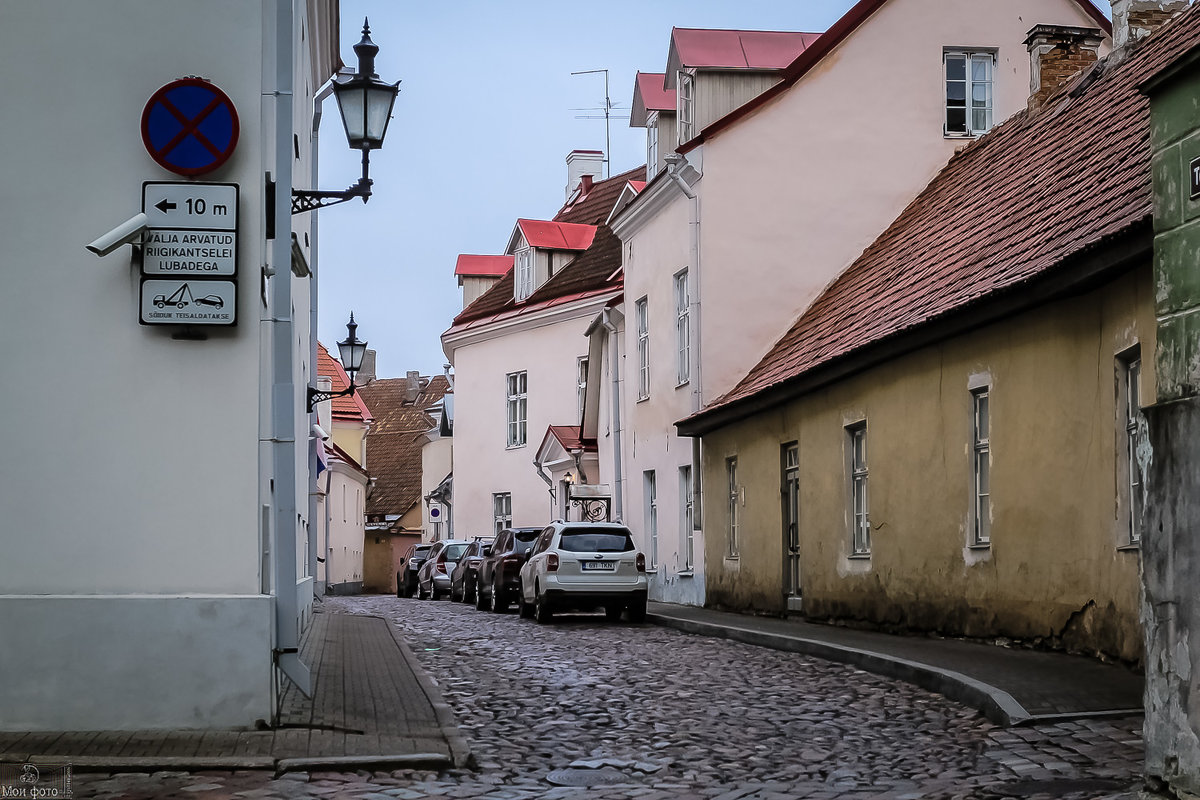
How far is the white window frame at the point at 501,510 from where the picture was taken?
4219 centimetres

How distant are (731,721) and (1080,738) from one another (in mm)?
2506

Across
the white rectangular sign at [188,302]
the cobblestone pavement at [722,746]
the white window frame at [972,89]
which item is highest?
the white window frame at [972,89]

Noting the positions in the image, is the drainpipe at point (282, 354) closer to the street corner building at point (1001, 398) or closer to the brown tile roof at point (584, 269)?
the street corner building at point (1001, 398)

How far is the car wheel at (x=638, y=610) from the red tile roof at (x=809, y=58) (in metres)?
7.60

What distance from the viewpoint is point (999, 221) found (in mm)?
17781

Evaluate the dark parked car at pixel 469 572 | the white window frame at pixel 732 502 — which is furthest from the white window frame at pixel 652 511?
the white window frame at pixel 732 502

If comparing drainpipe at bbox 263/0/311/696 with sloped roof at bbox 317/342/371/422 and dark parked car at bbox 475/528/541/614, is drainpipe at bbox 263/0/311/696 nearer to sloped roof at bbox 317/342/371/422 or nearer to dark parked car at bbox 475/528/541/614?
dark parked car at bbox 475/528/541/614

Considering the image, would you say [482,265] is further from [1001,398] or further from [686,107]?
[1001,398]

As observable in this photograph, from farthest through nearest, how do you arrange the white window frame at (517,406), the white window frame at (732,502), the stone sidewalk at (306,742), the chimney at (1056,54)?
the white window frame at (517,406), the white window frame at (732,502), the chimney at (1056,54), the stone sidewalk at (306,742)

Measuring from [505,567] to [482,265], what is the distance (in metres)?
20.4

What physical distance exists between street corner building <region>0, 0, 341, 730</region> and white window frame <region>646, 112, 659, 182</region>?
19.0 meters

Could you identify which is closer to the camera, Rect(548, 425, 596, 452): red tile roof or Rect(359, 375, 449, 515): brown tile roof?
Rect(548, 425, 596, 452): red tile roof

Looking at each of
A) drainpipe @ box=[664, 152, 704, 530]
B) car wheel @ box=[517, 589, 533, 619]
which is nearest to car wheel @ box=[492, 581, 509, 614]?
car wheel @ box=[517, 589, 533, 619]

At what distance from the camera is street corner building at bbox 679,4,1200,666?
1227 centimetres
